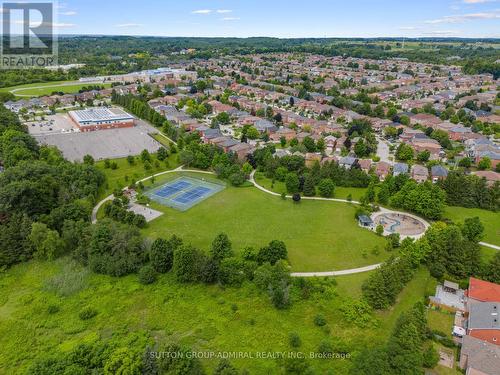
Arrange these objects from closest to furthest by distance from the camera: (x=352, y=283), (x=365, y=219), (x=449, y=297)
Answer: (x=449, y=297)
(x=352, y=283)
(x=365, y=219)

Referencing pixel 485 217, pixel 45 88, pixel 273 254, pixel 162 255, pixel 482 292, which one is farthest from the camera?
pixel 45 88

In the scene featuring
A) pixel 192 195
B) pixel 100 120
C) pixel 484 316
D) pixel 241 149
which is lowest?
pixel 484 316

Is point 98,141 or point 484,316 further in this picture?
point 98,141

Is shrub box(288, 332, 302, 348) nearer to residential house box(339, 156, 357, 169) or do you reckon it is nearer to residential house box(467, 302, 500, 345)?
residential house box(467, 302, 500, 345)

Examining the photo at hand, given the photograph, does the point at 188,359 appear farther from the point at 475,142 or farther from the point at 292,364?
the point at 475,142

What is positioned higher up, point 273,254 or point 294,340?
point 273,254

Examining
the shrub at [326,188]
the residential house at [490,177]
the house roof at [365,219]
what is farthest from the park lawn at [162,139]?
the residential house at [490,177]

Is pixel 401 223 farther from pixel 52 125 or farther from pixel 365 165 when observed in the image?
pixel 52 125

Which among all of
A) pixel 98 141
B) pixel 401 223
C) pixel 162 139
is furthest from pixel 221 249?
pixel 98 141
